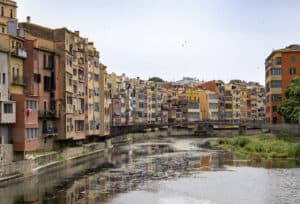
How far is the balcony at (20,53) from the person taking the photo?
2364 inches

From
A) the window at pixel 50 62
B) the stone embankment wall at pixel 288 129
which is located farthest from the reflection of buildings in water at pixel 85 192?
the stone embankment wall at pixel 288 129

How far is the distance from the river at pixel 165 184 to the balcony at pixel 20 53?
13997 mm

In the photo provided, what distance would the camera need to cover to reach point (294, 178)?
55062mm

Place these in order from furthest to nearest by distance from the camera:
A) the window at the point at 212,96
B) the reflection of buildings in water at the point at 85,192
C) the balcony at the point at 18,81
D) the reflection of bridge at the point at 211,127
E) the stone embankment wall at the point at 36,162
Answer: the window at the point at 212,96
the reflection of bridge at the point at 211,127
the balcony at the point at 18,81
the stone embankment wall at the point at 36,162
the reflection of buildings in water at the point at 85,192

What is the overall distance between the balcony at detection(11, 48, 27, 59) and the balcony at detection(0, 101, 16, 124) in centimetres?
682

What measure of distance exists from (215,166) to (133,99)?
332 ft

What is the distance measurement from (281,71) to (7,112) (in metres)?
77.1

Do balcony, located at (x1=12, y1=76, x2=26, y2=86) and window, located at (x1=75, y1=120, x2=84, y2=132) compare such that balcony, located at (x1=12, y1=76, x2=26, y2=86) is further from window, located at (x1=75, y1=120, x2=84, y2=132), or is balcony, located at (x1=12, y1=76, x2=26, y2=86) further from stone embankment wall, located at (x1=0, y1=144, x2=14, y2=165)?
window, located at (x1=75, y1=120, x2=84, y2=132)

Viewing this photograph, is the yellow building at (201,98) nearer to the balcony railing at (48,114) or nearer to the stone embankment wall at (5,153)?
the balcony railing at (48,114)

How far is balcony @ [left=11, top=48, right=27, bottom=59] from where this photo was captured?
6005cm

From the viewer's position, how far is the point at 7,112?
54875 mm

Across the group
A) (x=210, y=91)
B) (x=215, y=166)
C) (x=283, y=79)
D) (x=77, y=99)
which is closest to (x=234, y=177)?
(x=215, y=166)

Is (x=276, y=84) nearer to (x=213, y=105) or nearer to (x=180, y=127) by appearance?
(x=180, y=127)

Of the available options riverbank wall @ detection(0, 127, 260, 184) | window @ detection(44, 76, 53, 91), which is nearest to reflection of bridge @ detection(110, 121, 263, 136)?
riverbank wall @ detection(0, 127, 260, 184)
